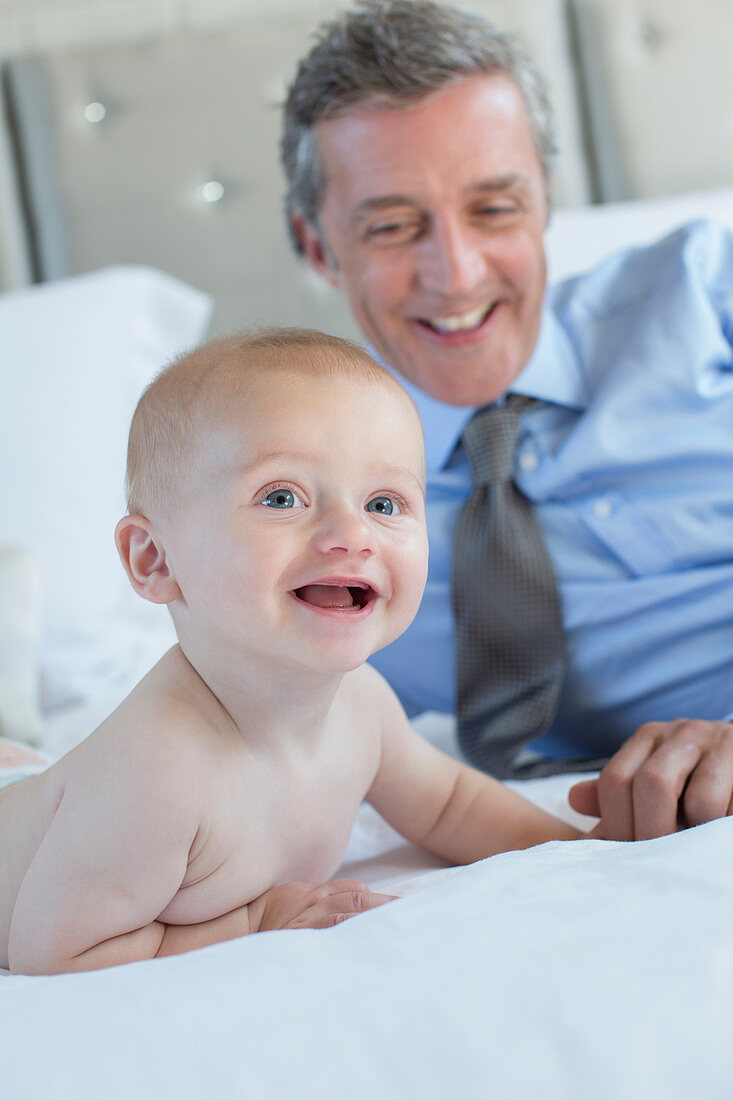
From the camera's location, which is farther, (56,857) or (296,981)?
(56,857)

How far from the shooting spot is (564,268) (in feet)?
6.19

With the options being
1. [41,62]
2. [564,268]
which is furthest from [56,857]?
[41,62]

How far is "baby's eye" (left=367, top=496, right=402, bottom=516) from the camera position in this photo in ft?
2.24

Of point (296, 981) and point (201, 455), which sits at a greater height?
point (201, 455)

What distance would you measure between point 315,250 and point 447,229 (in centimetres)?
35

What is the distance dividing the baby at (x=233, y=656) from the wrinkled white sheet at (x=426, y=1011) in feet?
0.32

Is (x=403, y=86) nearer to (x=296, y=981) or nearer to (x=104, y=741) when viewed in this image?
(x=104, y=741)

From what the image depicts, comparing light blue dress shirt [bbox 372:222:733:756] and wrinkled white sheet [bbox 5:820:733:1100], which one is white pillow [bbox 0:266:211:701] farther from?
wrinkled white sheet [bbox 5:820:733:1100]

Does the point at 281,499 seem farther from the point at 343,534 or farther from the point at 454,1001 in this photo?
the point at 454,1001

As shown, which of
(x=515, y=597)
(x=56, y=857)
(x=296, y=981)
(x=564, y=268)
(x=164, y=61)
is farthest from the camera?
(x=164, y=61)

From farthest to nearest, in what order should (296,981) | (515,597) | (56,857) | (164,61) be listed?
(164,61), (515,597), (56,857), (296,981)

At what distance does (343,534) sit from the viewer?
621 mm

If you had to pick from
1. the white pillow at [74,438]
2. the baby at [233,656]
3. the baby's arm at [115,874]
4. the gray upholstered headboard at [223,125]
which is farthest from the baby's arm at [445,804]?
the gray upholstered headboard at [223,125]

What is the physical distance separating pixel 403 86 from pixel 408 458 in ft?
2.58
